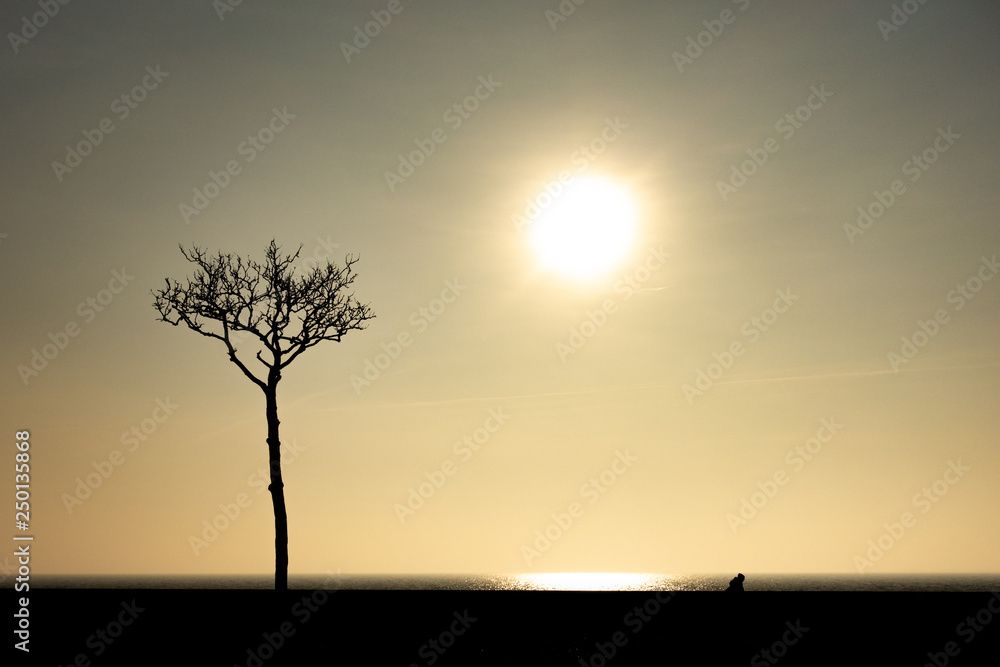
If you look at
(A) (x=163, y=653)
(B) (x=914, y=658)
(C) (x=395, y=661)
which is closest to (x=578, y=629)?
(C) (x=395, y=661)

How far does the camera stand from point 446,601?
14.5m

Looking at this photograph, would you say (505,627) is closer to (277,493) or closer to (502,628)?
(502,628)

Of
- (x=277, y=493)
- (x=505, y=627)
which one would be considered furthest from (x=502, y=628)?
(x=277, y=493)

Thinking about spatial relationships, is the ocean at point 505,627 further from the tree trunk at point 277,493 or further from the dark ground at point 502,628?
the tree trunk at point 277,493

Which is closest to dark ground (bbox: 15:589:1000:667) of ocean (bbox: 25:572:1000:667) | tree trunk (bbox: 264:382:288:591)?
ocean (bbox: 25:572:1000:667)

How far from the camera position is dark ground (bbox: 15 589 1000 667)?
42.4ft

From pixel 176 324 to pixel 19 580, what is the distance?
7452 millimetres

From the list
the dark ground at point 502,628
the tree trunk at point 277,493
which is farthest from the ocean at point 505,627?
the tree trunk at point 277,493

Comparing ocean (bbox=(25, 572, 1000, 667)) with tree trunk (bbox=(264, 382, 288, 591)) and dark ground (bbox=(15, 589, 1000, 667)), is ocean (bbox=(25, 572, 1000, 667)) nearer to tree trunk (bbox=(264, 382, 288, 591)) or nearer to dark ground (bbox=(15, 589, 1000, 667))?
dark ground (bbox=(15, 589, 1000, 667))

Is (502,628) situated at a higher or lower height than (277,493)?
higher

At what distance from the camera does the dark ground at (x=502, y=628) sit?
12930mm

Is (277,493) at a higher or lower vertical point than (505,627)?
lower

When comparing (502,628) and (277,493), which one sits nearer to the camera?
(502,628)

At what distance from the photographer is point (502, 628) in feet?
46.3
